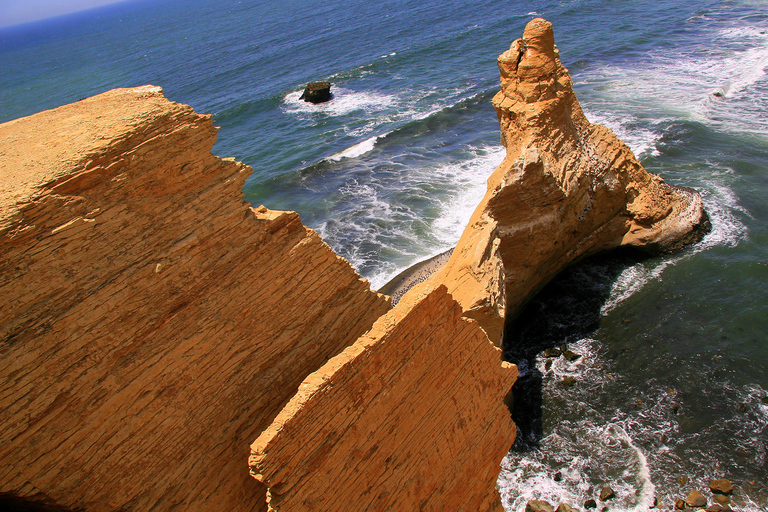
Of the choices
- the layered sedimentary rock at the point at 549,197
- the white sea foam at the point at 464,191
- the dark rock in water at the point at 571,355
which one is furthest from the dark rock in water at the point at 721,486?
the white sea foam at the point at 464,191

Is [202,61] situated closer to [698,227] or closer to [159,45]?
[159,45]

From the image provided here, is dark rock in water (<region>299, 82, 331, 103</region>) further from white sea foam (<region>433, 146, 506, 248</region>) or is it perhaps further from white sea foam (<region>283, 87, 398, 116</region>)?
white sea foam (<region>433, 146, 506, 248</region>)

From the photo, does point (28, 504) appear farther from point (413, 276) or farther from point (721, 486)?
point (413, 276)

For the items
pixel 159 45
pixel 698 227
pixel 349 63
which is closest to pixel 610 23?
pixel 349 63

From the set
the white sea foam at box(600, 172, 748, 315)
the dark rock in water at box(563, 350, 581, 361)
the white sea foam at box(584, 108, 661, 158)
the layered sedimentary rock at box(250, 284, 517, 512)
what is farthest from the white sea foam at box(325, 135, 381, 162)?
the layered sedimentary rock at box(250, 284, 517, 512)

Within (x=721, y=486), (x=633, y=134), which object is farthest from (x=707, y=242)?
(x=633, y=134)

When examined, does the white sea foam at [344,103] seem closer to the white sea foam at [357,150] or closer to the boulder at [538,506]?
the white sea foam at [357,150]

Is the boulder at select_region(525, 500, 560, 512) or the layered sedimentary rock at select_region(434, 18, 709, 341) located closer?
the boulder at select_region(525, 500, 560, 512)
